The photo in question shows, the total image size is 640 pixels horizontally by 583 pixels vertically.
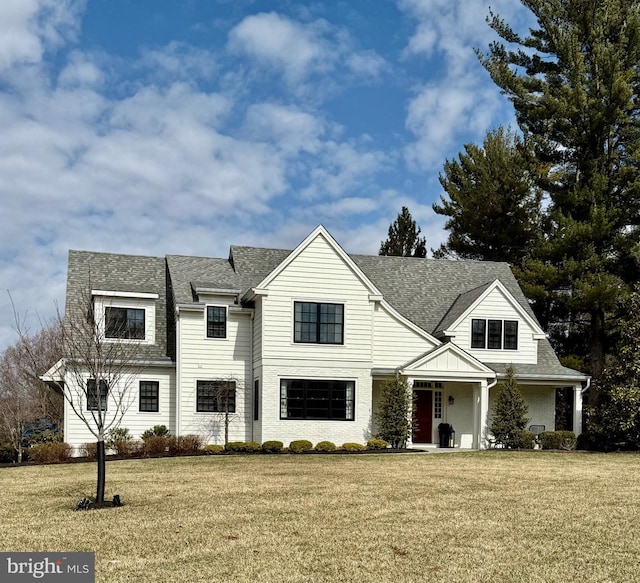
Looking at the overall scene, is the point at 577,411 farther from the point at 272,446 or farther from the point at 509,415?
the point at 272,446

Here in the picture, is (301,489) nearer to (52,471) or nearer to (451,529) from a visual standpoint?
(451,529)

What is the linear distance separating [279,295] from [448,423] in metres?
8.58

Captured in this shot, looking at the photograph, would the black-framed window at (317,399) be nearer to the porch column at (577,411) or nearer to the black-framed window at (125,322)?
the black-framed window at (125,322)

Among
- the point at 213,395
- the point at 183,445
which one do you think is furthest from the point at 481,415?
the point at 183,445

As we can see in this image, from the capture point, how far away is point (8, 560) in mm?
8656

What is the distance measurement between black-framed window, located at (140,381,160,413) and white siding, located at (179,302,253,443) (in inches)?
47.6

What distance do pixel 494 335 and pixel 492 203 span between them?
53.2 feet

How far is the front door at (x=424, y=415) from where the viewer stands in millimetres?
29688

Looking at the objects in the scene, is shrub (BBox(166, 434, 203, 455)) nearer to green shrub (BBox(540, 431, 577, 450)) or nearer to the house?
the house

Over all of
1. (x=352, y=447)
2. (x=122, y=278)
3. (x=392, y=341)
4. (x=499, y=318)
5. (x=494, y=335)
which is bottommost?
(x=352, y=447)

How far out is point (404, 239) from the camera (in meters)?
49.3

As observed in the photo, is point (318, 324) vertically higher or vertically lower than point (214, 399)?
higher

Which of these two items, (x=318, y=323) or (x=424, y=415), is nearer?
(x=318, y=323)

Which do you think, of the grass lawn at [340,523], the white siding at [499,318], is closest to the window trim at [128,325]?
the grass lawn at [340,523]
